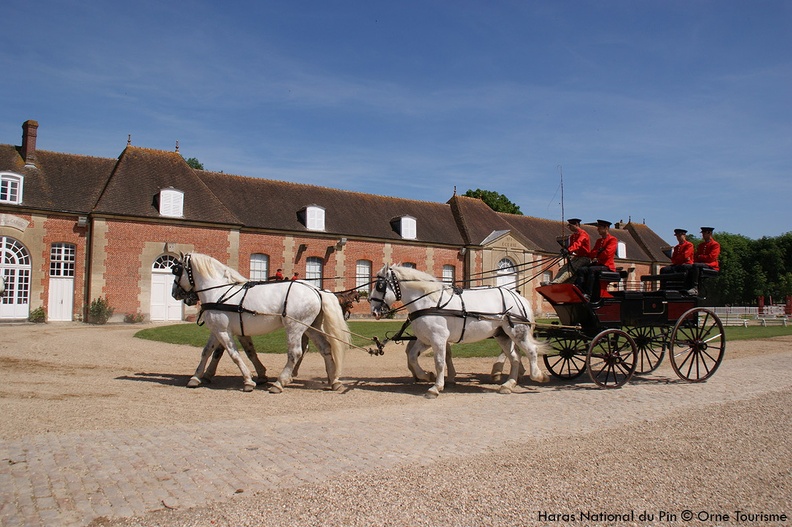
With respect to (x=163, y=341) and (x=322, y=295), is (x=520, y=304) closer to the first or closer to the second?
(x=322, y=295)

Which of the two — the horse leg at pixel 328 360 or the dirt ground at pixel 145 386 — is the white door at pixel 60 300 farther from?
the horse leg at pixel 328 360

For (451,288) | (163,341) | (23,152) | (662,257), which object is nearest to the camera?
(451,288)

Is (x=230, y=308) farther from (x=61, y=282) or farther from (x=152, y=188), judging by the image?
(x=152, y=188)

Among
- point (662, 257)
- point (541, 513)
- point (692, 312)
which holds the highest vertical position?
point (662, 257)

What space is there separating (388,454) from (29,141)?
23.1 meters

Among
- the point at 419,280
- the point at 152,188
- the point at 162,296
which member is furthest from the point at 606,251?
the point at 152,188

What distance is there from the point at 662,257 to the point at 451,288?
3817 centimetres

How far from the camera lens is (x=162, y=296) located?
880 inches

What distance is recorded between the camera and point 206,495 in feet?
12.2

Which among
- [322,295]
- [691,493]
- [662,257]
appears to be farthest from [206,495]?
[662,257]

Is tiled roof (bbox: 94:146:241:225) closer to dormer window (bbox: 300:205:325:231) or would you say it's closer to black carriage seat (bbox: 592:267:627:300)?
dormer window (bbox: 300:205:325:231)

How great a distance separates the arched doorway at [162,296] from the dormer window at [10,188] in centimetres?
529

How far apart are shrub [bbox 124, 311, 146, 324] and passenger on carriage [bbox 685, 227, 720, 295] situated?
19510 mm

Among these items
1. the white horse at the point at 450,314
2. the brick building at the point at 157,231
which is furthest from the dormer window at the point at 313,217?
the white horse at the point at 450,314
